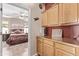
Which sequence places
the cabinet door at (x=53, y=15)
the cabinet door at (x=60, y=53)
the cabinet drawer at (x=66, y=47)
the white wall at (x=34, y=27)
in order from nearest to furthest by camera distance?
the cabinet drawer at (x=66, y=47)
the cabinet door at (x=60, y=53)
the white wall at (x=34, y=27)
the cabinet door at (x=53, y=15)

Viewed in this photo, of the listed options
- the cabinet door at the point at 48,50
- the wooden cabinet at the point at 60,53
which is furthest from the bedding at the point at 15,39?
the wooden cabinet at the point at 60,53

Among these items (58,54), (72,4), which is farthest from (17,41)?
(72,4)

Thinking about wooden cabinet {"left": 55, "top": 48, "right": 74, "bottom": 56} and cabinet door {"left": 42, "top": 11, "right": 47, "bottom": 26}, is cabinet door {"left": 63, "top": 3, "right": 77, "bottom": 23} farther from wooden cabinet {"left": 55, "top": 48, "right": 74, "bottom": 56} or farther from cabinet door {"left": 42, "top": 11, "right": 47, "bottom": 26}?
wooden cabinet {"left": 55, "top": 48, "right": 74, "bottom": 56}

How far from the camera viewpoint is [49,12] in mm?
2678

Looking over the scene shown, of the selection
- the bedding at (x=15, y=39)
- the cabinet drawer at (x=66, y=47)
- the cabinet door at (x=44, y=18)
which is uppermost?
the cabinet door at (x=44, y=18)

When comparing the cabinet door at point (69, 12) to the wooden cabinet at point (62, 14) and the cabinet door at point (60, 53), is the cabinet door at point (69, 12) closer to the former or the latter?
the wooden cabinet at point (62, 14)

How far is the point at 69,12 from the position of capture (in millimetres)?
2598

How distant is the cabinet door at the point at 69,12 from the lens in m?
2.47

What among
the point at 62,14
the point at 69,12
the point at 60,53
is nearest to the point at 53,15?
the point at 62,14

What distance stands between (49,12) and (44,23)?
23 cm

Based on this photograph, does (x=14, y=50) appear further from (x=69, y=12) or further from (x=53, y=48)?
(x=69, y=12)

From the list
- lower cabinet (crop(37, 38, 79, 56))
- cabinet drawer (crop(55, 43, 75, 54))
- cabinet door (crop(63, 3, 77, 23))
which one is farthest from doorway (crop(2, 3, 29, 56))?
cabinet door (crop(63, 3, 77, 23))

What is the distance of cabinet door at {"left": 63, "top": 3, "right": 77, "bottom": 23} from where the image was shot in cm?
247

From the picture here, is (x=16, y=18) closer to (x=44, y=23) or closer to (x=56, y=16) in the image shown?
(x=44, y=23)
